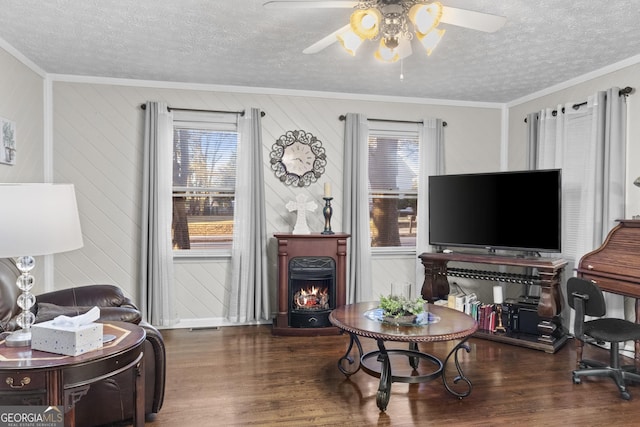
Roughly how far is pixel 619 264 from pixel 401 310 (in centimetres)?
183

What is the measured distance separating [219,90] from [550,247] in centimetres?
367

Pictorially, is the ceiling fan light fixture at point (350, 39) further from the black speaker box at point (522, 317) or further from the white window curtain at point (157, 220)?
the black speaker box at point (522, 317)

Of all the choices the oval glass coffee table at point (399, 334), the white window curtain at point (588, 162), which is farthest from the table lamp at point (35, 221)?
the white window curtain at point (588, 162)

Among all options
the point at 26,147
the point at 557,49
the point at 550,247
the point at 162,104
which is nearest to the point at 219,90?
the point at 162,104

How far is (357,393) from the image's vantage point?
305 centimetres

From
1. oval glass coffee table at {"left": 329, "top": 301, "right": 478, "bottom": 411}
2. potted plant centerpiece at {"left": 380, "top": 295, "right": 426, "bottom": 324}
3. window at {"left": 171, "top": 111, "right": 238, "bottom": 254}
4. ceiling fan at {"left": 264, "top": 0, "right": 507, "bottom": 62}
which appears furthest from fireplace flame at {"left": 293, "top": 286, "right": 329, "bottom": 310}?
ceiling fan at {"left": 264, "top": 0, "right": 507, "bottom": 62}

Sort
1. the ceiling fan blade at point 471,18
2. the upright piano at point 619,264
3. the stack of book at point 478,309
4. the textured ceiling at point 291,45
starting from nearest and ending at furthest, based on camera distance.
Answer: the ceiling fan blade at point 471,18
the textured ceiling at point 291,45
the upright piano at point 619,264
the stack of book at point 478,309

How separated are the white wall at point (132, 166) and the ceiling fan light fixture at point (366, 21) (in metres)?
2.69

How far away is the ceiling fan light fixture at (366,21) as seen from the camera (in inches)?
88.8

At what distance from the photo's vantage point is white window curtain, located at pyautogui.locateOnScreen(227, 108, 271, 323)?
4734mm

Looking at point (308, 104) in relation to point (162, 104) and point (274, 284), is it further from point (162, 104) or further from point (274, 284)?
point (274, 284)

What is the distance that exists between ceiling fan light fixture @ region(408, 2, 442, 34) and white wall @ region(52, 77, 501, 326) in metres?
2.87

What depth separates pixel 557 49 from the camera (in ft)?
11.9

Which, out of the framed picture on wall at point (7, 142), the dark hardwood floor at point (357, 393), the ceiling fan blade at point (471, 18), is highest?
the ceiling fan blade at point (471, 18)
